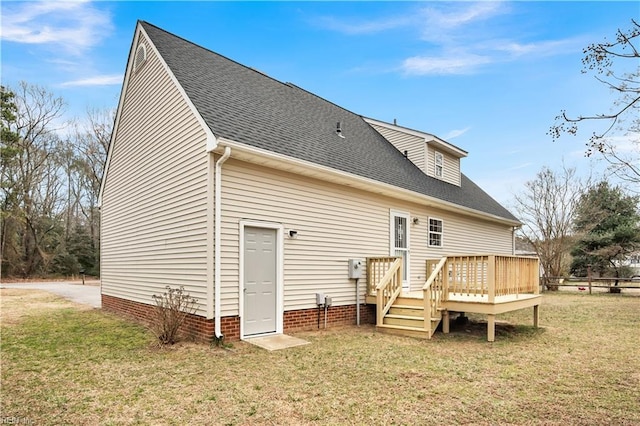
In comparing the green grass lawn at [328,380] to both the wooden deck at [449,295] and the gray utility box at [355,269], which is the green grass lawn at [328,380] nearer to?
the wooden deck at [449,295]

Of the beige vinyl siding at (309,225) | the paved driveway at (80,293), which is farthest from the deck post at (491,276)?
the paved driveway at (80,293)

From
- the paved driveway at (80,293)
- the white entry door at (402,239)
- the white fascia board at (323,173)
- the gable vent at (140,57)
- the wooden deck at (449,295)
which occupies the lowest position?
the paved driveway at (80,293)

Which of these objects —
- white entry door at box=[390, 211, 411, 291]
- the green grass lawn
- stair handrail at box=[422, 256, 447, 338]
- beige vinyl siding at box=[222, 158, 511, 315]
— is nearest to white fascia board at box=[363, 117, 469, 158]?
beige vinyl siding at box=[222, 158, 511, 315]

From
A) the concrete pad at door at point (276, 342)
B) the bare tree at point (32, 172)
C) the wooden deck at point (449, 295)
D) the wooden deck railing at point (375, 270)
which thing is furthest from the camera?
the bare tree at point (32, 172)

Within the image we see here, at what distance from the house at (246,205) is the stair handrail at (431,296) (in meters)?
0.10

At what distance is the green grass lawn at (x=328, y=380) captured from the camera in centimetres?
398

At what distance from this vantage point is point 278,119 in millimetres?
9648

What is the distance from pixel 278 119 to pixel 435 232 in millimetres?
5951

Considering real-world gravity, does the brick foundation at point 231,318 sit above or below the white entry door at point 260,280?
below

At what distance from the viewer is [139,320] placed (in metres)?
9.51

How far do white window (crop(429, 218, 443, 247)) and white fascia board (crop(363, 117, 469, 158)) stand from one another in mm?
3292

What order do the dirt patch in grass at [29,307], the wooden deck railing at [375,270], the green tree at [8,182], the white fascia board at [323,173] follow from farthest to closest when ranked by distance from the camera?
1. the green tree at [8,182]
2. the dirt patch in grass at [29,307]
3. the wooden deck railing at [375,270]
4. the white fascia board at [323,173]

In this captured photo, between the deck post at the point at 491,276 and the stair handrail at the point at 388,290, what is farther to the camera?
the stair handrail at the point at 388,290

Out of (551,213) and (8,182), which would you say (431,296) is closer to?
(551,213)
